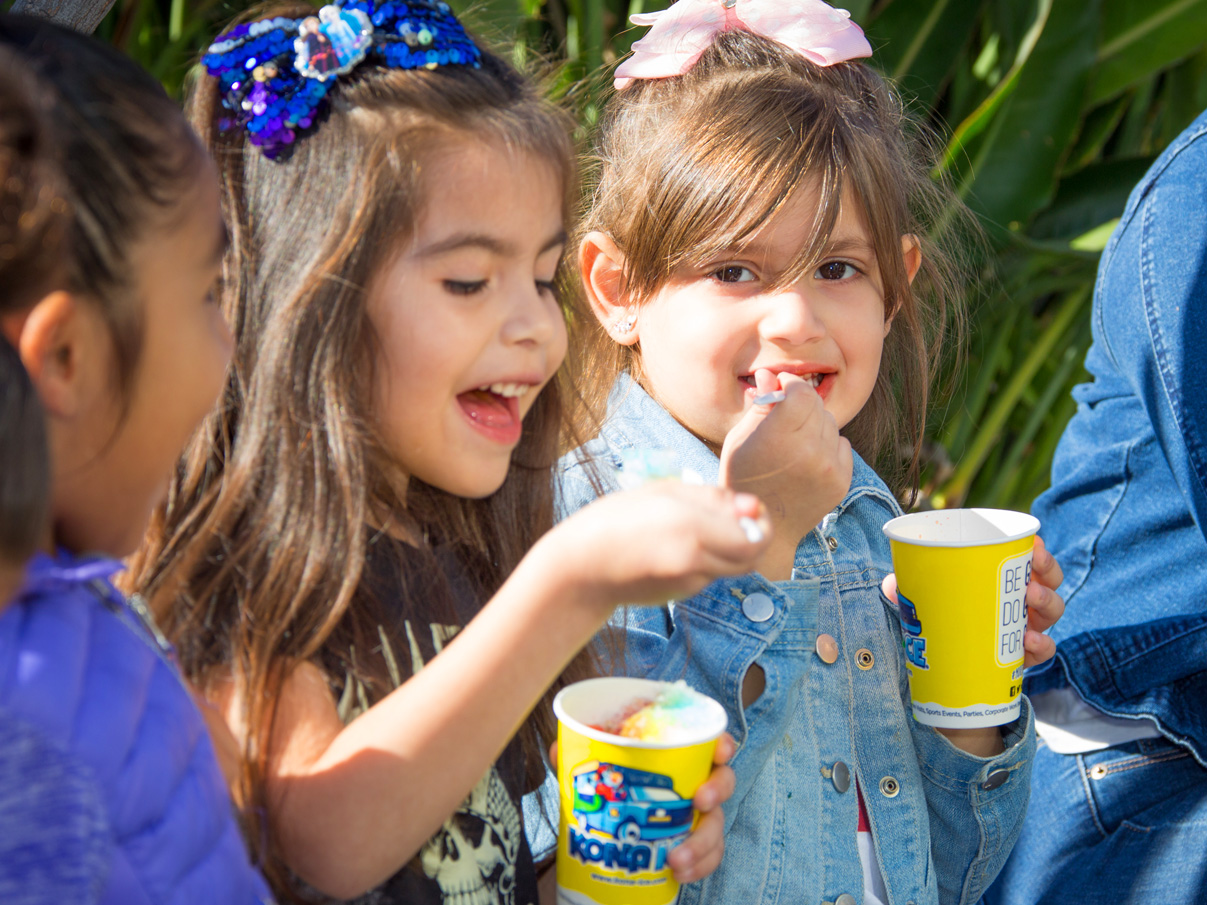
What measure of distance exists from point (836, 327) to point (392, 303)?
71cm

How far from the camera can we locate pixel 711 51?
5.82 ft

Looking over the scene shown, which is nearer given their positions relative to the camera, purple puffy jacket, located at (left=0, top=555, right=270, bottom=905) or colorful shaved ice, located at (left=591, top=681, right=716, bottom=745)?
purple puffy jacket, located at (left=0, top=555, right=270, bottom=905)

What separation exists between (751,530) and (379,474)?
17.4 inches

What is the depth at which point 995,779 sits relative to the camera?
150cm

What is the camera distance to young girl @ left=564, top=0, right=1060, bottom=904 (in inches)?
54.1

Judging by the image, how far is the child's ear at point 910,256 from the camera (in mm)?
1748

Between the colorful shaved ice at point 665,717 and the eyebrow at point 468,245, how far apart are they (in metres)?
0.48

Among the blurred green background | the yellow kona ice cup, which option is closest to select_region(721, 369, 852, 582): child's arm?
the yellow kona ice cup

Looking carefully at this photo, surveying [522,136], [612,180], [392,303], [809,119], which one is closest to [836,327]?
[809,119]

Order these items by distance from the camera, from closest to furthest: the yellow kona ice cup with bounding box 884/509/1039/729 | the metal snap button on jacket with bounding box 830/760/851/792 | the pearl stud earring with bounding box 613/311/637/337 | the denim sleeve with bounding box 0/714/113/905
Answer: the denim sleeve with bounding box 0/714/113/905 < the yellow kona ice cup with bounding box 884/509/1039/729 < the metal snap button on jacket with bounding box 830/760/851/792 < the pearl stud earring with bounding box 613/311/637/337

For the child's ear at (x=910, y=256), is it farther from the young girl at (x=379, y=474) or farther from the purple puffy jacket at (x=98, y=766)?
the purple puffy jacket at (x=98, y=766)

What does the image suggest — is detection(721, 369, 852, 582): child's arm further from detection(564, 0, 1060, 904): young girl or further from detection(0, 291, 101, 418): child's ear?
detection(0, 291, 101, 418): child's ear

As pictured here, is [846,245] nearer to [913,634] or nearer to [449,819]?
[913,634]

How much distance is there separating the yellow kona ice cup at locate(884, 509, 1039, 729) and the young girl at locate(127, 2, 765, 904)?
42cm
